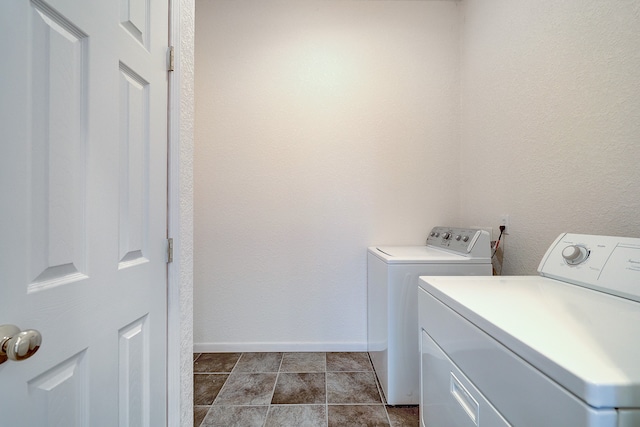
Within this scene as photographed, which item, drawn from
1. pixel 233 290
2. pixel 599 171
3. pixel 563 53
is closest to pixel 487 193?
pixel 599 171

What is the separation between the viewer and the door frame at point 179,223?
99 centimetres

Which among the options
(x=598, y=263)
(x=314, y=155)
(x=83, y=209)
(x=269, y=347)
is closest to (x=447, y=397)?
(x=598, y=263)

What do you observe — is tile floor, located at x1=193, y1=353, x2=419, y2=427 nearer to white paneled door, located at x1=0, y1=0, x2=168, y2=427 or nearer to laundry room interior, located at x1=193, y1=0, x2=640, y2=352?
laundry room interior, located at x1=193, y1=0, x2=640, y2=352

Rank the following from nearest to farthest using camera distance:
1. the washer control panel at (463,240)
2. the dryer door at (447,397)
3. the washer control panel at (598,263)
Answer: the dryer door at (447,397) → the washer control panel at (598,263) → the washer control panel at (463,240)

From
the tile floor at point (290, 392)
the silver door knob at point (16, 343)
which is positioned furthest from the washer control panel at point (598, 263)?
the silver door knob at point (16, 343)

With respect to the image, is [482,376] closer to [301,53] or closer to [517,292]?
[517,292]

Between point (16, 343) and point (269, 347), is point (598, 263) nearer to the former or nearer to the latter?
point (16, 343)

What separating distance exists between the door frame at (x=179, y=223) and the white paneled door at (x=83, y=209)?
0.17 ft

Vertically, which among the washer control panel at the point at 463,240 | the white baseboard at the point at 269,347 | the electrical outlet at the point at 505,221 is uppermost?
the electrical outlet at the point at 505,221

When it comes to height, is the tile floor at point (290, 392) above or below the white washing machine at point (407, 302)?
below

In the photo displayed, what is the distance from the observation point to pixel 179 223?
1.02 metres

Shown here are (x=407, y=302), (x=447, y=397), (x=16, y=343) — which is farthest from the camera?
(x=407, y=302)

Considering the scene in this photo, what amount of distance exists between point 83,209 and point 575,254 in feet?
4.98

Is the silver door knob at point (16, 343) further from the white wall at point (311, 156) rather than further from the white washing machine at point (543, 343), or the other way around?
the white wall at point (311, 156)
